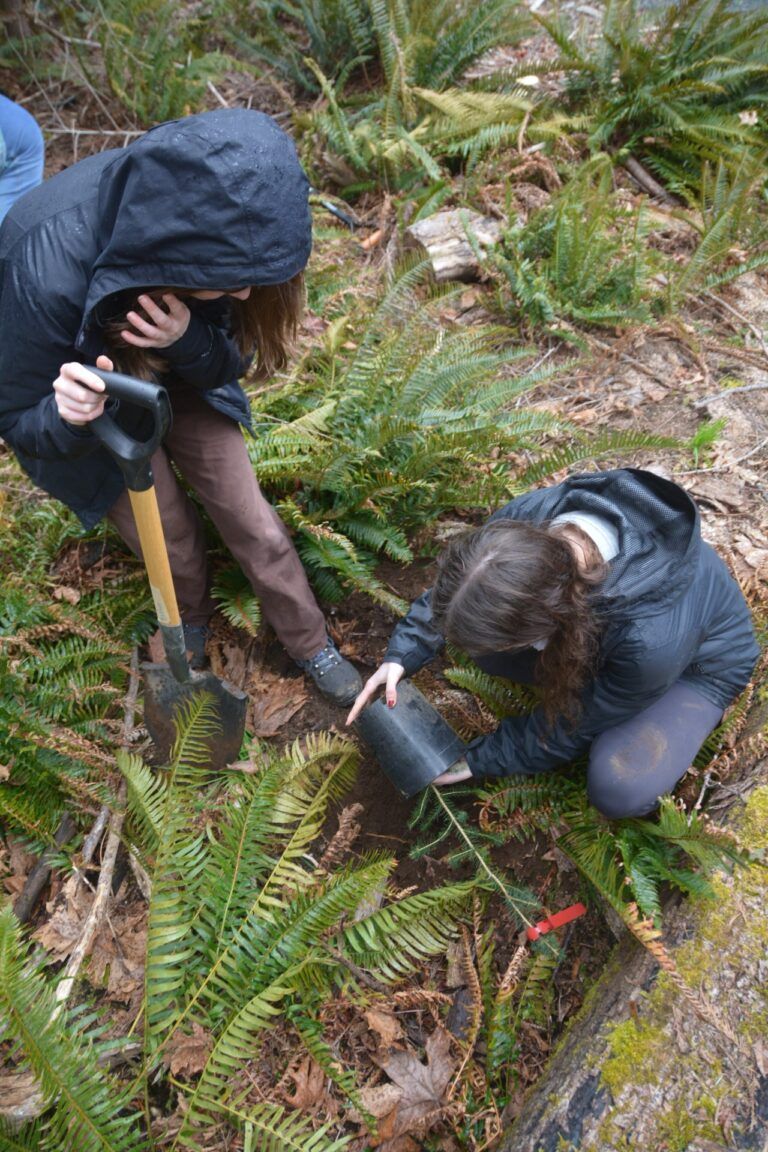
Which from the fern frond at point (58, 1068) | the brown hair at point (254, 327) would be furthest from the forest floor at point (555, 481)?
the brown hair at point (254, 327)

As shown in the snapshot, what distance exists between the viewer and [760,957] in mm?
2098

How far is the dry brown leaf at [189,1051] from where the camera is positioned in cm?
207

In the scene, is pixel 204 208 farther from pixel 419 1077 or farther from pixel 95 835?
pixel 419 1077

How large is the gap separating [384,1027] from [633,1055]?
0.76 m

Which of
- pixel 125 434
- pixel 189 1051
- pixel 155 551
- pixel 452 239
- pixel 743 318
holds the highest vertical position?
pixel 743 318

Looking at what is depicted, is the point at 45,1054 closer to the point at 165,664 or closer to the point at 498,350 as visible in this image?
the point at 165,664

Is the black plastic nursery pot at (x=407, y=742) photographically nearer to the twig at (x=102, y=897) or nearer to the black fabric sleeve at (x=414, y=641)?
the black fabric sleeve at (x=414, y=641)

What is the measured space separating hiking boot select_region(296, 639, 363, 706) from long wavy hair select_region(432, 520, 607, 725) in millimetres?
847

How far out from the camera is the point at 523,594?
2.07m

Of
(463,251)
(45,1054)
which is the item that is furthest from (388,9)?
(45,1054)

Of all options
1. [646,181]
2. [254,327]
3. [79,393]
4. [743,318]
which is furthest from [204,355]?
[646,181]

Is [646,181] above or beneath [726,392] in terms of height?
above

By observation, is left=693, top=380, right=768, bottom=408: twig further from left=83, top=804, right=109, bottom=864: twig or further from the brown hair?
left=83, top=804, right=109, bottom=864: twig

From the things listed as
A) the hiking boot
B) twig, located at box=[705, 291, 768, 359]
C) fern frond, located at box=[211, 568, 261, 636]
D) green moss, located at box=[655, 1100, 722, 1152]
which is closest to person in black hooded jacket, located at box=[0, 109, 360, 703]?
fern frond, located at box=[211, 568, 261, 636]
